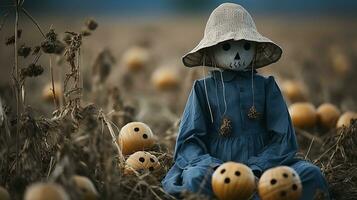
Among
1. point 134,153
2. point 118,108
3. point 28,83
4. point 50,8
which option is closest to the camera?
point 134,153

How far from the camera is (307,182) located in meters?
5.39

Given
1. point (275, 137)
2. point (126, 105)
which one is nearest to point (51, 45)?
point (275, 137)

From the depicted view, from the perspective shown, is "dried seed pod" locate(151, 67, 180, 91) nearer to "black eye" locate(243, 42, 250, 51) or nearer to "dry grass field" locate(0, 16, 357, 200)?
"dry grass field" locate(0, 16, 357, 200)

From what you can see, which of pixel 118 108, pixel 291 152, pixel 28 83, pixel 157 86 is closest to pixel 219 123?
pixel 291 152

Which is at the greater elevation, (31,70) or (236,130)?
(31,70)

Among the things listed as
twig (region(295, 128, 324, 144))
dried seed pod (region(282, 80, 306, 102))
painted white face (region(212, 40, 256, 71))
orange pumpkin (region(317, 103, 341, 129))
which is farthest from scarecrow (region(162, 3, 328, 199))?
dried seed pod (region(282, 80, 306, 102))

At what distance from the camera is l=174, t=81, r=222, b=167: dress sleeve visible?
18.8 feet

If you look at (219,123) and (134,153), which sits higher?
(219,123)

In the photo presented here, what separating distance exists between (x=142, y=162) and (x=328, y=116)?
2829 millimetres

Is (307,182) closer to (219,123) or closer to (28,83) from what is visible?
(219,123)

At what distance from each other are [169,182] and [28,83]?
7121 millimetres

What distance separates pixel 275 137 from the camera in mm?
5809

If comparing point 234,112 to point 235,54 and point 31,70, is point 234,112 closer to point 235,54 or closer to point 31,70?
point 235,54

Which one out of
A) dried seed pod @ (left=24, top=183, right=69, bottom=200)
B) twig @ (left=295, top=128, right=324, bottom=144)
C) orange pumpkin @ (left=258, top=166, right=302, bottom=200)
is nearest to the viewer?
dried seed pod @ (left=24, top=183, right=69, bottom=200)
